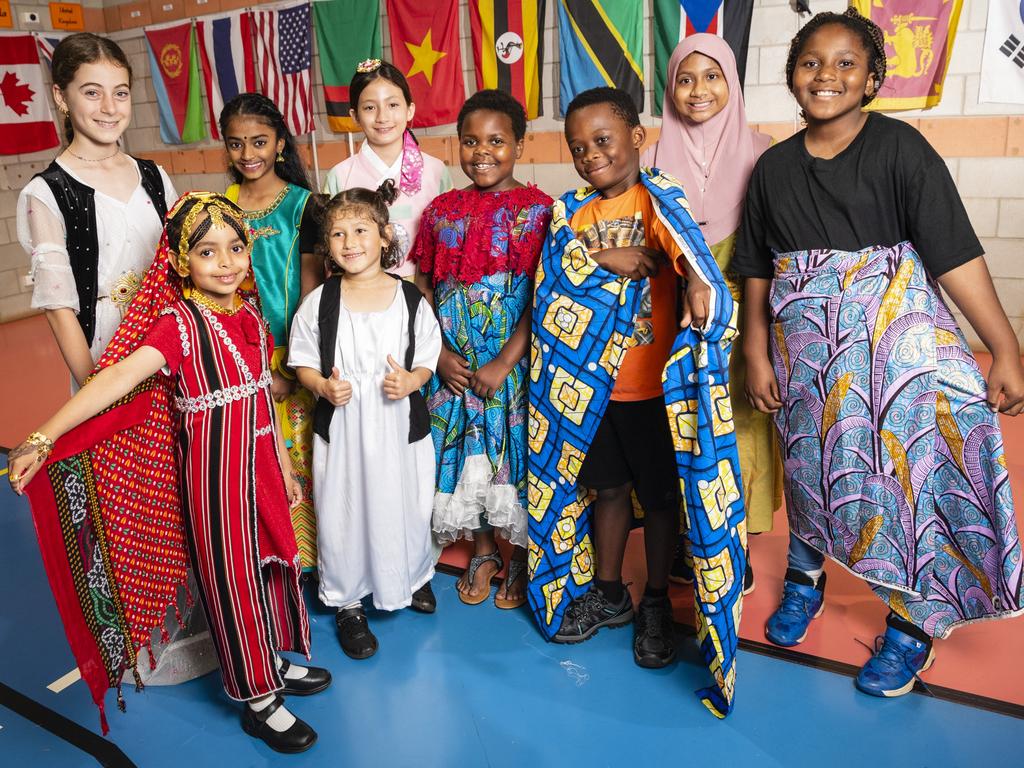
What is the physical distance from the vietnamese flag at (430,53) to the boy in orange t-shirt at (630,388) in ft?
13.6

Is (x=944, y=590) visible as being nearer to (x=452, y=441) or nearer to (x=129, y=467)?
(x=452, y=441)

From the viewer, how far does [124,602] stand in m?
1.84

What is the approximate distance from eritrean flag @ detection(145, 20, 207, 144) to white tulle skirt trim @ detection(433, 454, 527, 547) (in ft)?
21.0

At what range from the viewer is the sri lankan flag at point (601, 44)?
202 inches

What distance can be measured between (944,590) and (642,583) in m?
0.94

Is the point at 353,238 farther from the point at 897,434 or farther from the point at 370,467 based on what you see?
the point at 897,434

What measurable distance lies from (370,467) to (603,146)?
1111 millimetres

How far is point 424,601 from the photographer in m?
2.52

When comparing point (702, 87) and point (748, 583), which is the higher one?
point (702, 87)

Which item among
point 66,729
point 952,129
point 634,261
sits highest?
point 952,129

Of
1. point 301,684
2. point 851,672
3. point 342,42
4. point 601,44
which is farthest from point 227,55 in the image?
point 851,672

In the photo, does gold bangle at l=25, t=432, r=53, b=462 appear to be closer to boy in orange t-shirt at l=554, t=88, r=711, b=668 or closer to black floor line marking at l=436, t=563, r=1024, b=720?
boy in orange t-shirt at l=554, t=88, r=711, b=668

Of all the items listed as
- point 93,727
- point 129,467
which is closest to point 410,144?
point 129,467

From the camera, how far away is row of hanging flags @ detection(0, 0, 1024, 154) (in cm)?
442
